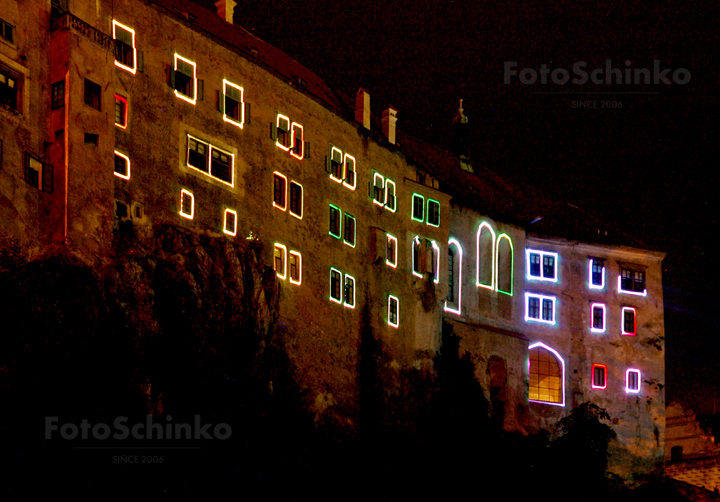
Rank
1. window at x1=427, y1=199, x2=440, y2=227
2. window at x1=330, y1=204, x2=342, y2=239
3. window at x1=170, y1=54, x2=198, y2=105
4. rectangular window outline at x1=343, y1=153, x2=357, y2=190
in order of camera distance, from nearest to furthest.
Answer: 1. window at x1=170, y1=54, x2=198, y2=105
2. window at x1=330, y1=204, x2=342, y2=239
3. rectangular window outline at x1=343, y1=153, x2=357, y2=190
4. window at x1=427, y1=199, x2=440, y2=227

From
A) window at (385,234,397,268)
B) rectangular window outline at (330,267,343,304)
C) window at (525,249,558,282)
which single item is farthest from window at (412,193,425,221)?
window at (525,249,558,282)

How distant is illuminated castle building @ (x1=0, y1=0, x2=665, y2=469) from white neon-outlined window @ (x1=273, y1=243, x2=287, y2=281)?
0.33ft

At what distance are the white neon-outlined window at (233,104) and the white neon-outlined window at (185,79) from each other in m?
1.70

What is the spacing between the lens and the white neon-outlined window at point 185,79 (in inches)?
1925

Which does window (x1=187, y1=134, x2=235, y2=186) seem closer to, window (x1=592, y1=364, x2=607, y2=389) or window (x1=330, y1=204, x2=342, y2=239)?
window (x1=330, y1=204, x2=342, y2=239)

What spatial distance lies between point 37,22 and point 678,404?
181 feet

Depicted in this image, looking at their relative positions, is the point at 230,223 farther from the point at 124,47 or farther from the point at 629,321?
the point at 629,321

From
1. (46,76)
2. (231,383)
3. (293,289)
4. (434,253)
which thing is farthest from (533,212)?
(46,76)

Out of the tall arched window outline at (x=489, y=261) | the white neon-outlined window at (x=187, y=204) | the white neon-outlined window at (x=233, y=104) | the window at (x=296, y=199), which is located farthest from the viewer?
the tall arched window outline at (x=489, y=261)

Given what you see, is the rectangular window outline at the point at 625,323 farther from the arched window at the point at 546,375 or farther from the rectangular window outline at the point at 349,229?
the rectangular window outline at the point at 349,229

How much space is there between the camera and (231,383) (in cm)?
4697

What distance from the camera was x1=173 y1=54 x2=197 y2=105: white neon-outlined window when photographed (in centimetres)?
4891

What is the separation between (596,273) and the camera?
244 feet

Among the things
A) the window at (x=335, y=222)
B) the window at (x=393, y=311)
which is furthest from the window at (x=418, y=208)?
the window at (x=335, y=222)
